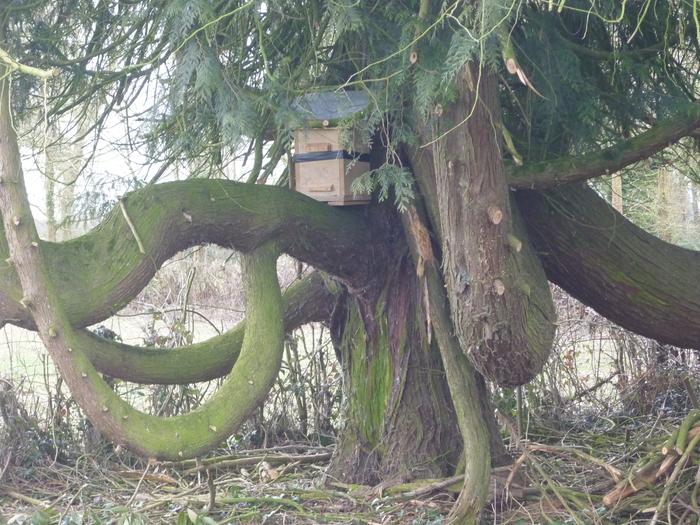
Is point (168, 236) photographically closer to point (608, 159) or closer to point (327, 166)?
point (327, 166)

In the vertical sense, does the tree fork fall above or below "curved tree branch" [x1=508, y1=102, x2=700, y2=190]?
below

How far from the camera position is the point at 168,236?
4270mm

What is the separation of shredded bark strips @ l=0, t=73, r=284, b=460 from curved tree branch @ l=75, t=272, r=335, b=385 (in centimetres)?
17

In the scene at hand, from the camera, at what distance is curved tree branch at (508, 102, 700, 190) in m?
4.32

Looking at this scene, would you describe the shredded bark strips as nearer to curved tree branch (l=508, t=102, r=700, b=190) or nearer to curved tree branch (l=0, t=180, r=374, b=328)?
curved tree branch (l=0, t=180, r=374, b=328)

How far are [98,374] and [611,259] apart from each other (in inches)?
121

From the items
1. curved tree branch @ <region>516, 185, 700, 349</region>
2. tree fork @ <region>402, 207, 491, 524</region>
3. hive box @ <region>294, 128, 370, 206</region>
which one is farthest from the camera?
curved tree branch @ <region>516, 185, 700, 349</region>

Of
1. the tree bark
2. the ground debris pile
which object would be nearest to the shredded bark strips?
the ground debris pile

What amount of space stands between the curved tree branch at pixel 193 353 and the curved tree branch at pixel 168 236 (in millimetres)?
265

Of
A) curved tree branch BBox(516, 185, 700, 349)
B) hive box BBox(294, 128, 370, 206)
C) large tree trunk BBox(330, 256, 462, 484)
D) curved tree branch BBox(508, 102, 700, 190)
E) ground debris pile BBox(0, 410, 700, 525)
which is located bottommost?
ground debris pile BBox(0, 410, 700, 525)

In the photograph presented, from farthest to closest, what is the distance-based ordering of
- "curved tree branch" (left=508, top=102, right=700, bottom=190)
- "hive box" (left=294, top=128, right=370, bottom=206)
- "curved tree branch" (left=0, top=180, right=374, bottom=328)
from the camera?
"hive box" (left=294, top=128, right=370, bottom=206) → "curved tree branch" (left=508, top=102, right=700, bottom=190) → "curved tree branch" (left=0, top=180, right=374, bottom=328)

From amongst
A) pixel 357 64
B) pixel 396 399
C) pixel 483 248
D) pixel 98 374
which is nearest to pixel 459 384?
pixel 396 399

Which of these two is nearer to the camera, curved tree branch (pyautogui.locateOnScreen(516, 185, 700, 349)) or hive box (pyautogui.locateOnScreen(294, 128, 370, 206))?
hive box (pyautogui.locateOnScreen(294, 128, 370, 206))

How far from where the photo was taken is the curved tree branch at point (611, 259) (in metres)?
5.14
